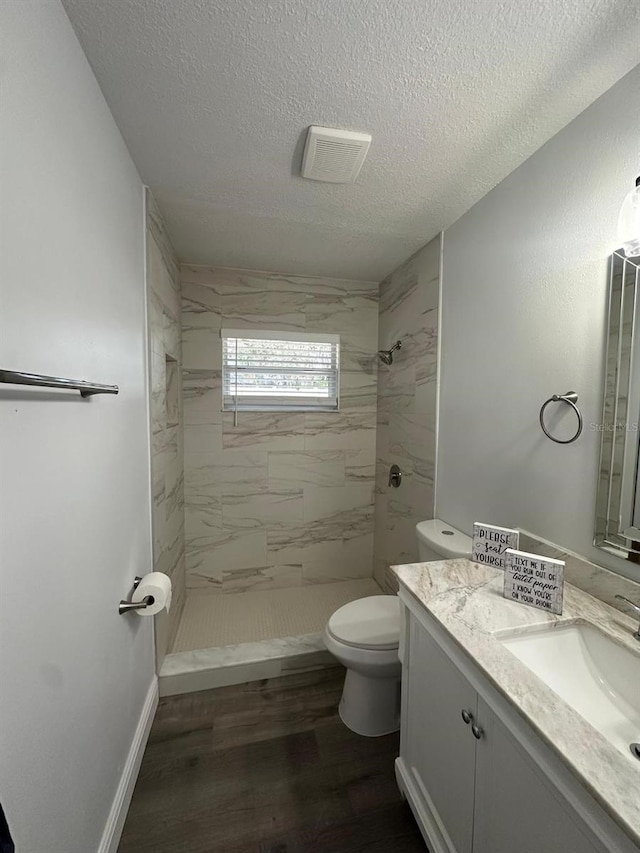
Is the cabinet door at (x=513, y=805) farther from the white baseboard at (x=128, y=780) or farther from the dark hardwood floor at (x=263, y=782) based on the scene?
the white baseboard at (x=128, y=780)

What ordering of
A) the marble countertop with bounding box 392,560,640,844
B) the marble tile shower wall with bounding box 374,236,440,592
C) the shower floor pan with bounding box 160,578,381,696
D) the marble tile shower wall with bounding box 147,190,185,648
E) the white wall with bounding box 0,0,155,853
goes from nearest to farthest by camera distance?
the marble countertop with bounding box 392,560,640,844 → the white wall with bounding box 0,0,155,853 → the marble tile shower wall with bounding box 147,190,185,648 → the shower floor pan with bounding box 160,578,381,696 → the marble tile shower wall with bounding box 374,236,440,592

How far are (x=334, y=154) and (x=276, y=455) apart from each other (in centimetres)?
178

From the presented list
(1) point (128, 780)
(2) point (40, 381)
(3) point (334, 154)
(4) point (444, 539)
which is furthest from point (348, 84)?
(1) point (128, 780)

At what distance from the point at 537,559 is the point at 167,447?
175 cm

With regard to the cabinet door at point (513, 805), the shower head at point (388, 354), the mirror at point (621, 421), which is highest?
the shower head at point (388, 354)

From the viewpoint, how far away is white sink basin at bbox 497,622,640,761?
0.76 metres

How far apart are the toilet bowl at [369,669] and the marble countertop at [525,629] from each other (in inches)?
19.5

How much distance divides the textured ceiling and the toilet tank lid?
61.4 inches

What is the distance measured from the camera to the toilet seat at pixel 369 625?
4.72 ft

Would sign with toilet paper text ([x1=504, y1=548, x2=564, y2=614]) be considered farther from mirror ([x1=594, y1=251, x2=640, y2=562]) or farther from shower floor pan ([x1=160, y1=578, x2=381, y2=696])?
shower floor pan ([x1=160, y1=578, x2=381, y2=696])

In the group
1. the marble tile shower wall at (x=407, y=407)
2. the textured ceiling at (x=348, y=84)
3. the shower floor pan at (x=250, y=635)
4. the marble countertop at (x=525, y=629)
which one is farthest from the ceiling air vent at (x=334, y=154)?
the shower floor pan at (x=250, y=635)

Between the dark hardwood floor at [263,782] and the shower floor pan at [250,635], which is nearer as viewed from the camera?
the dark hardwood floor at [263,782]

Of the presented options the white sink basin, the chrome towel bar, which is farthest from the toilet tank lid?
the chrome towel bar

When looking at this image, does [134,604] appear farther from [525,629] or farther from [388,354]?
[388,354]
